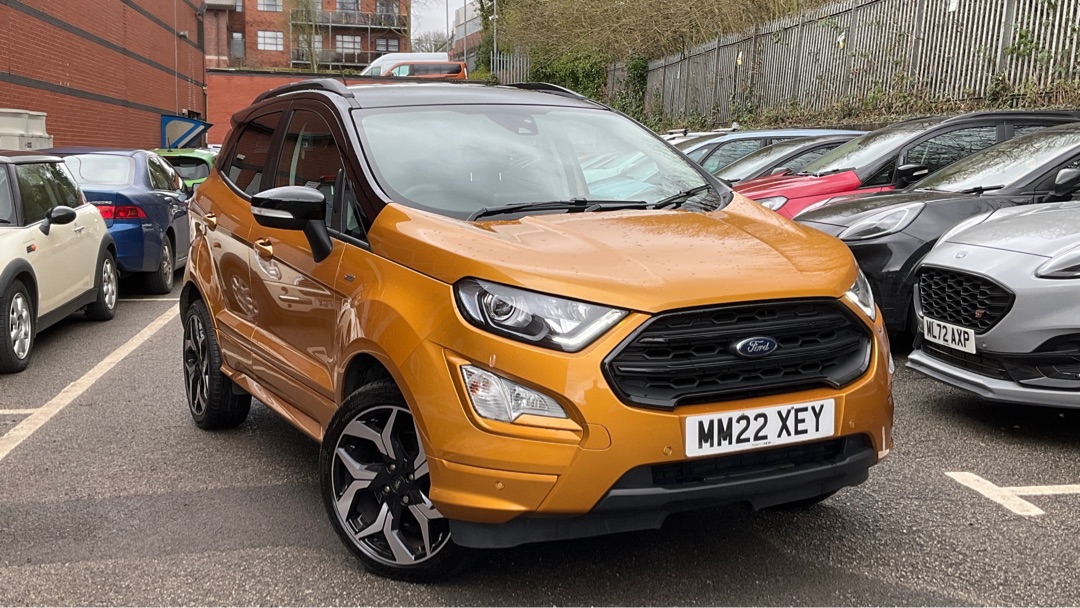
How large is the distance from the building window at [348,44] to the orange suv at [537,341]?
77720 millimetres

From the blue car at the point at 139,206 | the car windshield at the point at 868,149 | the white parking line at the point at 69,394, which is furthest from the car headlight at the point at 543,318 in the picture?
the blue car at the point at 139,206

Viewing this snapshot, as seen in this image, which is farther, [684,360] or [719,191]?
[719,191]

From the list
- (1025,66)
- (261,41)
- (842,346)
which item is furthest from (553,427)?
(261,41)

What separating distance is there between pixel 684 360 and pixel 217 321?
114 inches

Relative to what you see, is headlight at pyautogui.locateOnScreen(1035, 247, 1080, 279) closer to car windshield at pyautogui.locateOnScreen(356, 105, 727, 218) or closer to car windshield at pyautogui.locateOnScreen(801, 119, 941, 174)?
car windshield at pyautogui.locateOnScreen(356, 105, 727, 218)

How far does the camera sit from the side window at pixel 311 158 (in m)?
3.86

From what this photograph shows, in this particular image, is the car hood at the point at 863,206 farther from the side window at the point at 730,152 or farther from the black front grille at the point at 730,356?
the side window at the point at 730,152

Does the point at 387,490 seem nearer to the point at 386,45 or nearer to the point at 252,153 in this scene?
the point at 252,153

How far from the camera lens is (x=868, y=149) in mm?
8875

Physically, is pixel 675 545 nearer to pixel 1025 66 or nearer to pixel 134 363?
pixel 134 363

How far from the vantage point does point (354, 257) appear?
11.3 ft

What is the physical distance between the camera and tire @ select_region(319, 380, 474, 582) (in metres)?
A: 3.10

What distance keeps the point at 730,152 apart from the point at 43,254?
8.09 metres

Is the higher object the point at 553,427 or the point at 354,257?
the point at 354,257
